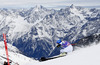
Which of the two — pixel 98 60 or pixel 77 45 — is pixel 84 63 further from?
pixel 77 45

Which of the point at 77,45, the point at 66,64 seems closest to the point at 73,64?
the point at 66,64

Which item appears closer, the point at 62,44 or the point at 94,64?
the point at 94,64

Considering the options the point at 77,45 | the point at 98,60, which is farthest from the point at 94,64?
the point at 77,45

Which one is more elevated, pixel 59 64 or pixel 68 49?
pixel 59 64

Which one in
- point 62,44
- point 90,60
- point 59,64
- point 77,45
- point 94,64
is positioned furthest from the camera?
point 77,45

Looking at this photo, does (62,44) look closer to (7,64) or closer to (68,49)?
(68,49)

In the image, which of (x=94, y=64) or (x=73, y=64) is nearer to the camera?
(x=94, y=64)

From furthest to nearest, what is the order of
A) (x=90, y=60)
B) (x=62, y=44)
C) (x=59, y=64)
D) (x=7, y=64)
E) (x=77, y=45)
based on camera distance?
(x=77, y=45), (x=62, y=44), (x=7, y=64), (x=59, y=64), (x=90, y=60)

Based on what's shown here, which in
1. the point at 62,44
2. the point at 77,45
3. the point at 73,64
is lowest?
the point at 77,45

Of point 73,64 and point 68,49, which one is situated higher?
point 73,64
